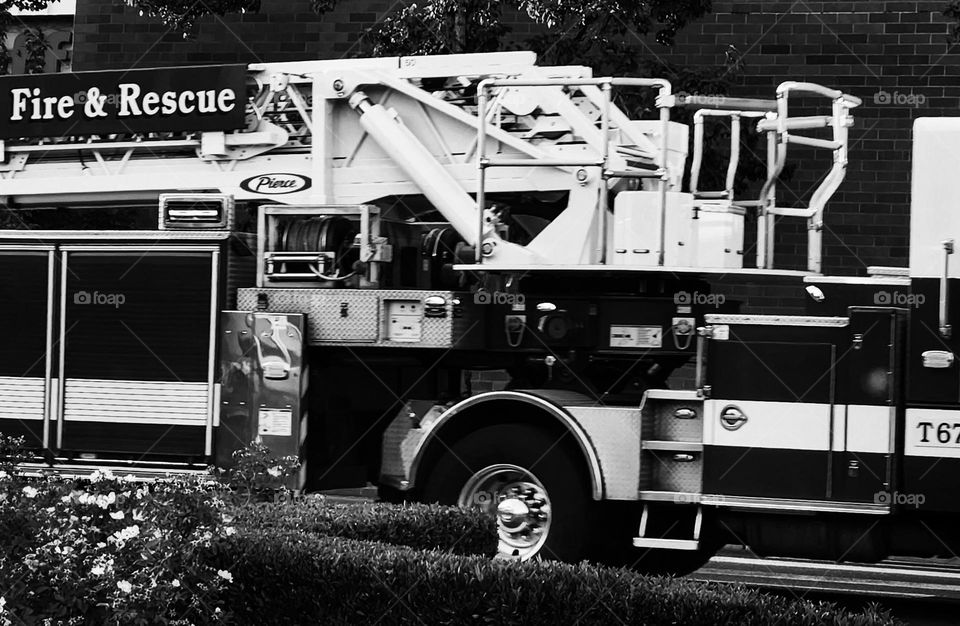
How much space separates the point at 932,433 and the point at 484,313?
2.84 metres

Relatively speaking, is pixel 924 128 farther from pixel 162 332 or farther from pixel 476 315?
pixel 162 332

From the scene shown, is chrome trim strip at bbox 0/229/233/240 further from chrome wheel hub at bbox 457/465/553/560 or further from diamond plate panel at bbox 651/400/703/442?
diamond plate panel at bbox 651/400/703/442

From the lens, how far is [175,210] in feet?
33.6

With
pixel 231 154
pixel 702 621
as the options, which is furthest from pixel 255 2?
pixel 702 621

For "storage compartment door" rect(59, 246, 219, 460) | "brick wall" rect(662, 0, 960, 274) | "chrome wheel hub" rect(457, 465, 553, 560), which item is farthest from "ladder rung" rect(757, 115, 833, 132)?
"brick wall" rect(662, 0, 960, 274)

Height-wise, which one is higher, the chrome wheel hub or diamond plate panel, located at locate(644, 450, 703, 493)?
diamond plate panel, located at locate(644, 450, 703, 493)

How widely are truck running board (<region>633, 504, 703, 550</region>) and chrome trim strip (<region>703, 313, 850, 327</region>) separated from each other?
1.13 m

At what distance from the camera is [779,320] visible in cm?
880

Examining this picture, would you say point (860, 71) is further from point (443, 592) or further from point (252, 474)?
point (443, 592)

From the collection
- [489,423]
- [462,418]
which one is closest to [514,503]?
[489,423]

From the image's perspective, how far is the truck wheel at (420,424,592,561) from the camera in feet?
30.3

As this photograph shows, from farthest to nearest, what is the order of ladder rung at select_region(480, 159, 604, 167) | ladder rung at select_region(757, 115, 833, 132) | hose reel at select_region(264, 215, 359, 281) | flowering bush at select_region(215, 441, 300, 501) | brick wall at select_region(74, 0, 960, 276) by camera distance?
brick wall at select_region(74, 0, 960, 276) → hose reel at select_region(264, 215, 359, 281) → ladder rung at select_region(480, 159, 604, 167) → ladder rung at select_region(757, 115, 833, 132) → flowering bush at select_region(215, 441, 300, 501)

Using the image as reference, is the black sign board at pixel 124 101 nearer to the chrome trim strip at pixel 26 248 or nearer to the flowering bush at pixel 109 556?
the chrome trim strip at pixel 26 248

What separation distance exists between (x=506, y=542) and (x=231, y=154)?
3.49 metres
